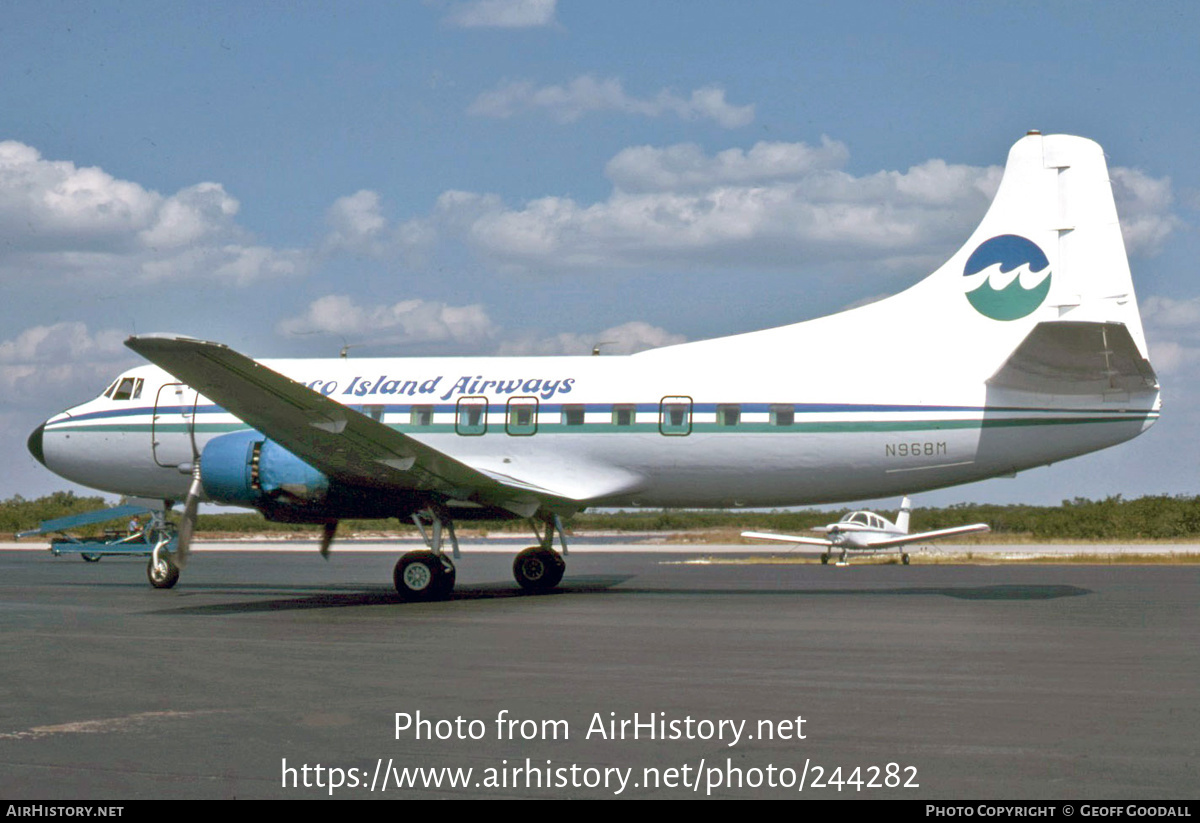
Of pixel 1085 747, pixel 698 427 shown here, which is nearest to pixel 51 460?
pixel 698 427

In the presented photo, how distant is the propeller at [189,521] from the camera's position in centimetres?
1834

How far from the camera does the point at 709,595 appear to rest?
→ 2134cm

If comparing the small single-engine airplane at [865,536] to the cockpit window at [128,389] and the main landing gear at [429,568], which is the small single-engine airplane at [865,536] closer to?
the main landing gear at [429,568]

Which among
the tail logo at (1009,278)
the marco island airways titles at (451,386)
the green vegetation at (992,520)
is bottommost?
the green vegetation at (992,520)

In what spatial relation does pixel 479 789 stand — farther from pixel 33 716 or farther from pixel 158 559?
pixel 158 559

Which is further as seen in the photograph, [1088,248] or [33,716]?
[1088,248]

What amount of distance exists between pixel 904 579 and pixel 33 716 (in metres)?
20.6

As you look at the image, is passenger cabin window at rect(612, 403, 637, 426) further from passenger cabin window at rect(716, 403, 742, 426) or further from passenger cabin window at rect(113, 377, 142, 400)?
passenger cabin window at rect(113, 377, 142, 400)

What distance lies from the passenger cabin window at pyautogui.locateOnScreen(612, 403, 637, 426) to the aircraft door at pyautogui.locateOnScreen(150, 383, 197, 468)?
850 cm

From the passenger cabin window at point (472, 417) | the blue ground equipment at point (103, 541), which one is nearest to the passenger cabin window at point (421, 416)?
the passenger cabin window at point (472, 417)

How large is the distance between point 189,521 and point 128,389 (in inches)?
241

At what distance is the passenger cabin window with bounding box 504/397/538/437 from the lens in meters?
21.6

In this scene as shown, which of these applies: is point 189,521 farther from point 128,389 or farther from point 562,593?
point 562,593

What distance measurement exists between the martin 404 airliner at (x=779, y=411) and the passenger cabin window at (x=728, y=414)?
3 centimetres
